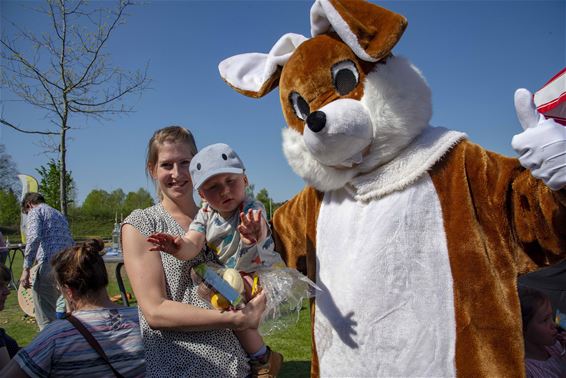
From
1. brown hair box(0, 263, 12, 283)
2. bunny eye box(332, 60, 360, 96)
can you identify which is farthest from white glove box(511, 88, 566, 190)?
brown hair box(0, 263, 12, 283)

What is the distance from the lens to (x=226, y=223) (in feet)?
6.16

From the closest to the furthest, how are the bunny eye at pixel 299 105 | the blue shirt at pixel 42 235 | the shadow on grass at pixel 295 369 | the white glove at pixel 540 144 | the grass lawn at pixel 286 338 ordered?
1. the white glove at pixel 540 144
2. the bunny eye at pixel 299 105
3. the shadow on grass at pixel 295 369
4. the grass lawn at pixel 286 338
5. the blue shirt at pixel 42 235

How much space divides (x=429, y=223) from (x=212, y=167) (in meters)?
0.88

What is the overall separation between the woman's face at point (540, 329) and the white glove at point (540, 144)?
5.01 ft

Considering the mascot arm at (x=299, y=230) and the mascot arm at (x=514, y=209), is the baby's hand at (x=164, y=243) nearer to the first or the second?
the mascot arm at (x=299, y=230)

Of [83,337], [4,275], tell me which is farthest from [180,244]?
[4,275]

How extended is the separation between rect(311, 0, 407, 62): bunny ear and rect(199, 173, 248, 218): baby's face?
0.72m

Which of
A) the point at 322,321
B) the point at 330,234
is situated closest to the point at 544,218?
the point at 330,234

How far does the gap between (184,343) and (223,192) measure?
63 centimetres

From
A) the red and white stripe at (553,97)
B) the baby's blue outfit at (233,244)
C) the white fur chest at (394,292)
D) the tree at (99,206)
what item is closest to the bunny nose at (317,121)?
the white fur chest at (394,292)

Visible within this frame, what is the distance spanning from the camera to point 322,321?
5.59 ft

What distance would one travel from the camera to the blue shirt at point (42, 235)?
5.17 metres

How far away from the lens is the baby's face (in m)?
1.88

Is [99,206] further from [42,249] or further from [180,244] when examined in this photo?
[180,244]
